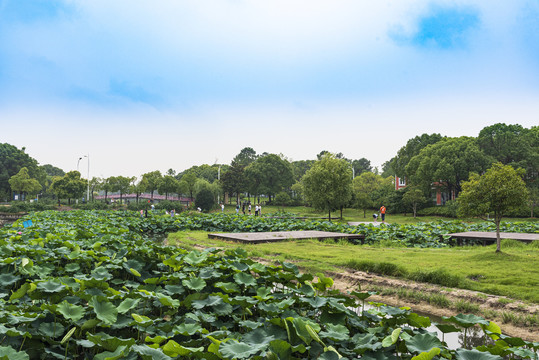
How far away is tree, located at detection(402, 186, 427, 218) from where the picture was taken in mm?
34747

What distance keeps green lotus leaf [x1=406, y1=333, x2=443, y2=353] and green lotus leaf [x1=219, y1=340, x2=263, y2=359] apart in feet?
3.91


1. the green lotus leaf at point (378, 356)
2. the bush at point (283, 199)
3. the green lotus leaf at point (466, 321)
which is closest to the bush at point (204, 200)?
the bush at point (283, 199)

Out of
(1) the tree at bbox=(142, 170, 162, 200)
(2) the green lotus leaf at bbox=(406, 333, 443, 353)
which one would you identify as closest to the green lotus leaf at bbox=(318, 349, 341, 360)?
(2) the green lotus leaf at bbox=(406, 333, 443, 353)

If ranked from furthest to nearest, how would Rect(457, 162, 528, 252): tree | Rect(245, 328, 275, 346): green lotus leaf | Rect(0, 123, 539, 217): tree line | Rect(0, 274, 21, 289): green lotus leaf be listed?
Rect(0, 123, 539, 217): tree line
Rect(457, 162, 528, 252): tree
Rect(0, 274, 21, 289): green lotus leaf
Rect(245, 328, 275, 346): green lotus leaf

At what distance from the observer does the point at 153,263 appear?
6043mm

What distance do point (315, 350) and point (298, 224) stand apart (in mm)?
16673

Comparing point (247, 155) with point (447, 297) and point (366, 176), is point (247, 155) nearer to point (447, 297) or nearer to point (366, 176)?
point (366, 176)

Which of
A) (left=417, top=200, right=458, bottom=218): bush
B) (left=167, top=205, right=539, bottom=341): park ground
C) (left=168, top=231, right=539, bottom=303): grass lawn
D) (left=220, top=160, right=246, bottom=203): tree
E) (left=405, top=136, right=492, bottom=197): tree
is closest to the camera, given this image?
(left=167, top=205, right=539, bottom=341): park ground

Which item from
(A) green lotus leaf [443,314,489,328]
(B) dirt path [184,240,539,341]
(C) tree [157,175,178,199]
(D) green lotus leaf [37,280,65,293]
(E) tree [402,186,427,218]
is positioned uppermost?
(C) tree [157,175,178,199]

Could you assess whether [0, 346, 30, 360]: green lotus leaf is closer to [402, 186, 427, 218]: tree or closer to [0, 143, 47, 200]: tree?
[402, 186, 427, 218]: tree

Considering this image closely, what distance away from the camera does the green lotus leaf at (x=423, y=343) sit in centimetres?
282

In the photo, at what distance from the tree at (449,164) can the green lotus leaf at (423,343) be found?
34502 mm

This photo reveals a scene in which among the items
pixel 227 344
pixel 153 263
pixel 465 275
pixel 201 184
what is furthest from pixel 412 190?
pixel 227 344

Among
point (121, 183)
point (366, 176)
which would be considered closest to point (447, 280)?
point (366, 176)
